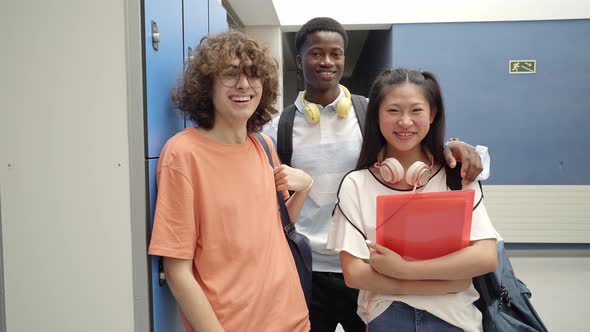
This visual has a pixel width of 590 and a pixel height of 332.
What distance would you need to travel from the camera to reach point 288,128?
1735mm

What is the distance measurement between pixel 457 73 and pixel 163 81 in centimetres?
450

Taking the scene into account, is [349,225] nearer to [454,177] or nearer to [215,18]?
[454,177]

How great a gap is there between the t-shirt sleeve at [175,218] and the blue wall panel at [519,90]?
4.45 metres

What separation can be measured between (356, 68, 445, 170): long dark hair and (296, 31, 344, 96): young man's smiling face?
42 centimetres

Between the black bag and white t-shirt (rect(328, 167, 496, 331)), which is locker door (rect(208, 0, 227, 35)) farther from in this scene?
white t-shirt (rect(328, 167, 496, 331))

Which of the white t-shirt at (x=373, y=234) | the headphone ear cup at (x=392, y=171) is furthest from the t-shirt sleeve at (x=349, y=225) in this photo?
the headphone ear cup at (x=392, y=171)

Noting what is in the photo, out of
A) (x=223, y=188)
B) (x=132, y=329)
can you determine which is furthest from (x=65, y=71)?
(x=132, y=329)

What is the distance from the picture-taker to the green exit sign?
194 inches

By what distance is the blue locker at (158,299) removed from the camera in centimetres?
119

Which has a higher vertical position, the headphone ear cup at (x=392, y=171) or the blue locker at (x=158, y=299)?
the headphone ear cup at (x=392, y=171)

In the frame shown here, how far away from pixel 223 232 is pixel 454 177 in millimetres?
741

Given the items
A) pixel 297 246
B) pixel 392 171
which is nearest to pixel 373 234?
pixel 392 171

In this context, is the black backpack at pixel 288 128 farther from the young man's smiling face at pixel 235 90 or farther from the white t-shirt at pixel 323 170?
the young man's smiling face at pixel 235 90

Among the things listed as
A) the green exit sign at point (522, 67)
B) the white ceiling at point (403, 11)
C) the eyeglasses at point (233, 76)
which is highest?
the white ceiling at point (403, 11)
